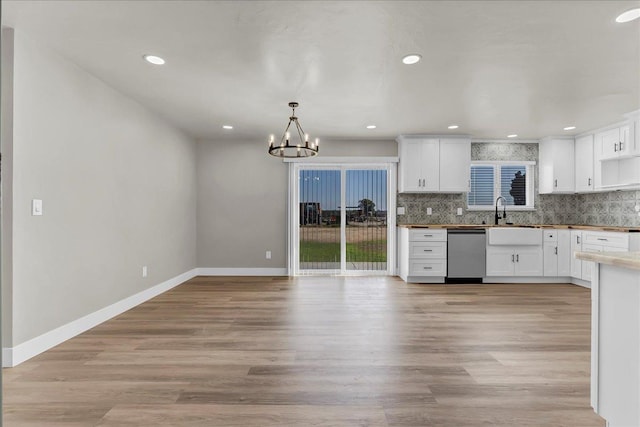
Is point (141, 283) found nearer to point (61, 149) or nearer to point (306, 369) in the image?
point (61, 149)

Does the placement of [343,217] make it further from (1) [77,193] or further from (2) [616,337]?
(2) [616,337]

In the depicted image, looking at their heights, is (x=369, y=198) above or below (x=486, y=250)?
above

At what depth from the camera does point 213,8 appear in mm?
2453

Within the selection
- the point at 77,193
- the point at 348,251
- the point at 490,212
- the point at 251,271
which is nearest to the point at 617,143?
the point at 490,212

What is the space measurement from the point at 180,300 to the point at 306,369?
8.23 feet

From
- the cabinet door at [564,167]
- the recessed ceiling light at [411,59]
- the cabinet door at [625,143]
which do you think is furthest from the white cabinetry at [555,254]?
the recessed ceiling light at [411,59]

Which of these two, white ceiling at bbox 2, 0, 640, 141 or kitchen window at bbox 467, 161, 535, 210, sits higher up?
white ceiling at bbox 2, 0, 640, 141

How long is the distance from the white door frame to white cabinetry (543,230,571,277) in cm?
230

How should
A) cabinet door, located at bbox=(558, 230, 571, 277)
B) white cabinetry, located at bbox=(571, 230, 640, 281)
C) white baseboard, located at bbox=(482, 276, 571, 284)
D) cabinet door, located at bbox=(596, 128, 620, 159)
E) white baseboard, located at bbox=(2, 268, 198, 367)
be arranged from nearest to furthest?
white baseboard, located at bbox=(2, 268, 198, 367)
white cabinetry, located at bbox=(571, 230, 640, 281)
cabinet door, located at bbox=(596, 128, 620, 159)
cabinet door, located at bbox=(558, 230, 571, 277)
white baseboard, located at bbox=(482, 276, 571, 284)

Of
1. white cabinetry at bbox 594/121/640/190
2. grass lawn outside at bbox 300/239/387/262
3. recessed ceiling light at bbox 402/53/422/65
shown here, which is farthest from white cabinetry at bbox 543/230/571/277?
recessed ceiling light at bbox 402/53/422/65

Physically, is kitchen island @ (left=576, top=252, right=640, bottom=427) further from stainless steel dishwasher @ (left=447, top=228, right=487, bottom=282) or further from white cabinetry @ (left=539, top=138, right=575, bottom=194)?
white cabinetry @ (left=539, top=138, right=575, bottom=194)

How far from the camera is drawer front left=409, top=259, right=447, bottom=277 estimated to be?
569cm

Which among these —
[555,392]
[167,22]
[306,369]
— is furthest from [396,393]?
[167,22]

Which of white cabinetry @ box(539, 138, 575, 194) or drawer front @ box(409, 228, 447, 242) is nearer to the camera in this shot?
drawer front @ box(409, 228, 447, 242)
